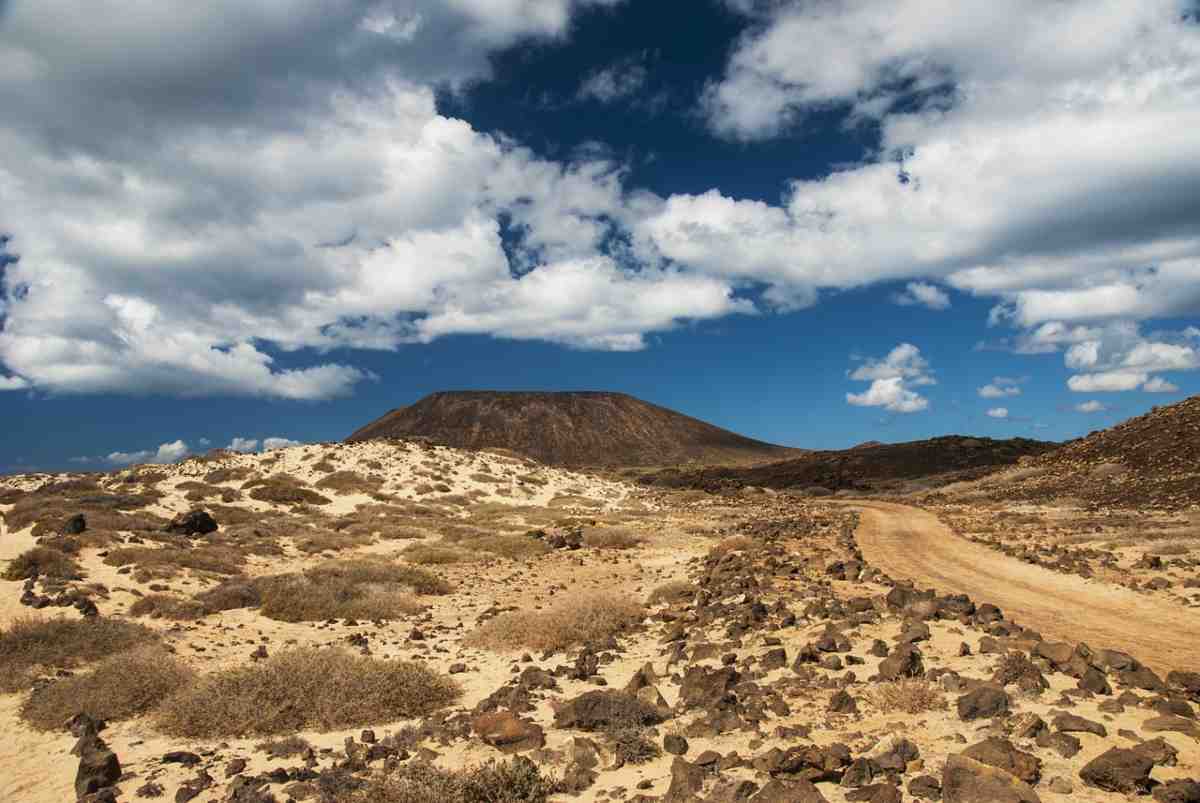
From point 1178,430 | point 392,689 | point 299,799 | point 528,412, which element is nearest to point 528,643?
point 392,689

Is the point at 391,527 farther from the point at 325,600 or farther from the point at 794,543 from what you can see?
the point at 794,543

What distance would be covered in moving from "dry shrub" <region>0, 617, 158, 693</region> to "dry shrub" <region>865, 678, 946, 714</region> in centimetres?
1408

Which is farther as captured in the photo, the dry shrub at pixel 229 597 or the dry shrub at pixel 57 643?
the dry shrub at pixel 229 597

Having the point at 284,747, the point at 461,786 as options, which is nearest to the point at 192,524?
the point at 284,747

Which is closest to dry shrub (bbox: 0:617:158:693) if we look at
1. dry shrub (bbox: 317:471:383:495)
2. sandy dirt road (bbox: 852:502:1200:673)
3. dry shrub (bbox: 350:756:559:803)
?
dry shrub (bbox: 350:756:559:803)

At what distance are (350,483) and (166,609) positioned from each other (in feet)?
113

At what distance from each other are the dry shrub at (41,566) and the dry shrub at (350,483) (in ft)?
97.1

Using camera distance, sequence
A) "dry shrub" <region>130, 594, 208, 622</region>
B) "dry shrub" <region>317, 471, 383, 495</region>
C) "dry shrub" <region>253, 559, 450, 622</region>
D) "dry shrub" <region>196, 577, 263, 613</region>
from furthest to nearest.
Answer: "dry shrub" <region>317, 471, 383, 495</region>
"dry shrub" <region>253, 559, 450, 622</region>
"dry shrub" <region>196, 577, 263, 613</region>
"dry shrub" <region>130, 594, 208, 622</region>

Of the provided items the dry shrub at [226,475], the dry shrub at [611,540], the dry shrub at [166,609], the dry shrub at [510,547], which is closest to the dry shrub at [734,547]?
the dry shrub at [611,540]

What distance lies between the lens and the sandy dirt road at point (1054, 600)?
1196 cm

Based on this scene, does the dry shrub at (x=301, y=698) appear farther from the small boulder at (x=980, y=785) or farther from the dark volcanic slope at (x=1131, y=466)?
the dark volcanic slope at (x=1131, y=466)

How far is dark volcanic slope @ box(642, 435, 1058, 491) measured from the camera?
79875mm

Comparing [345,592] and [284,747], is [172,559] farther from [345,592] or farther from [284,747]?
[284,747]

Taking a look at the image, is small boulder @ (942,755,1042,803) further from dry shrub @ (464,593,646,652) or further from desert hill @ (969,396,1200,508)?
desert hill @ (969,396,1200,508)
